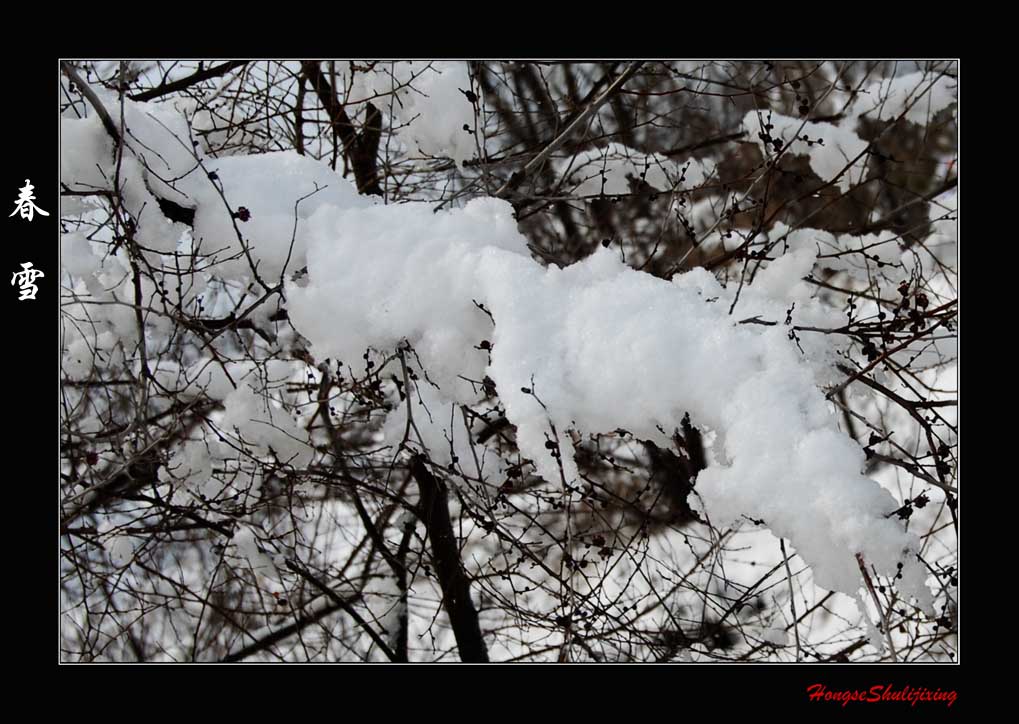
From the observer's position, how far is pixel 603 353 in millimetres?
1663

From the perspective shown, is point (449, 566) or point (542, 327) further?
point (449, 566)

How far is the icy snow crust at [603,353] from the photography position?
1442 millimetres

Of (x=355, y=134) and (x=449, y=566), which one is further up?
(x=355, y=134)

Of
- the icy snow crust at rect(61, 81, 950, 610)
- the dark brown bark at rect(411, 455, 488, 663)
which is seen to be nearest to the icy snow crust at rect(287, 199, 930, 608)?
the icy snow crust at rect(61, 81, 950, 610)

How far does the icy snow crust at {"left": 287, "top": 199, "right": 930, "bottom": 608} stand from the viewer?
1.44 metres
